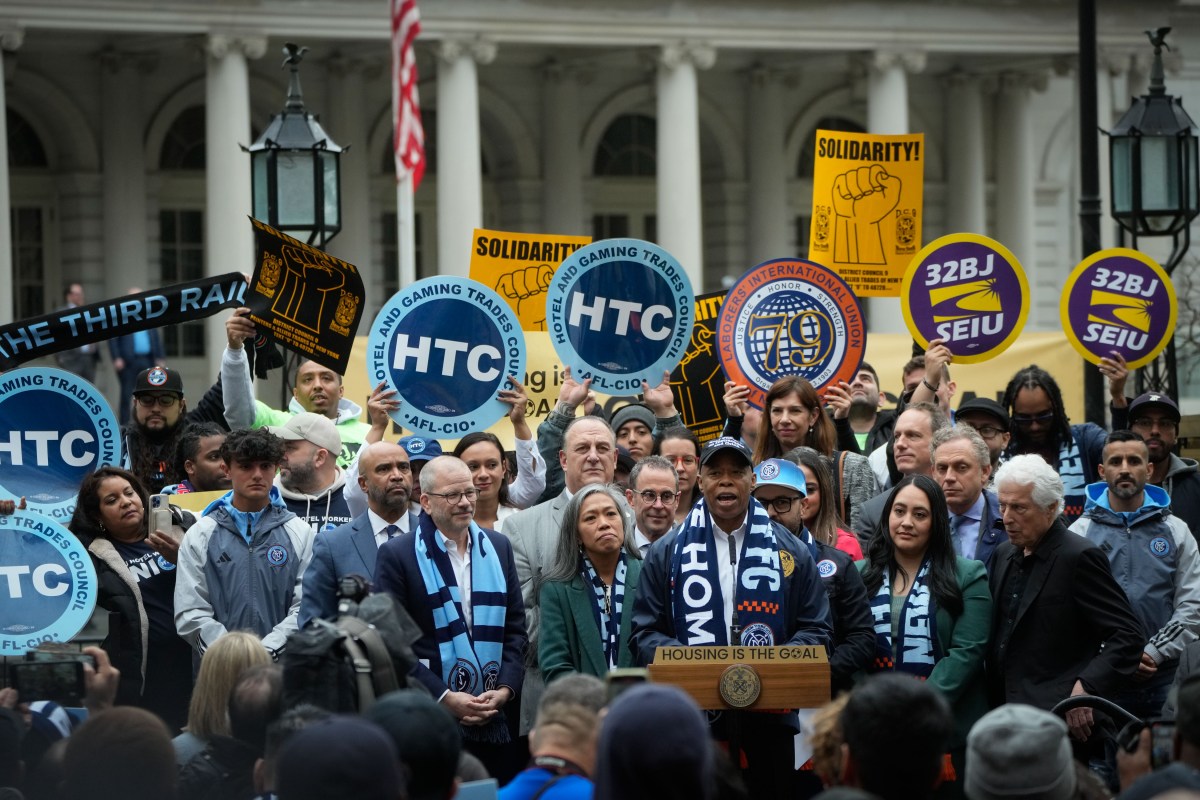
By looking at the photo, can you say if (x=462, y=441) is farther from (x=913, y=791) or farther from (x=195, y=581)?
(x=913, y=791)

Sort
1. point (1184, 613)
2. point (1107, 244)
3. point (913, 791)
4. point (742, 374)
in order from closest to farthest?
1. point (913, 791)
2. point (1184, 613)
3. point (742, 374)
4. point (1107, 244)

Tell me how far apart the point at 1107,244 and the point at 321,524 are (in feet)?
85.6

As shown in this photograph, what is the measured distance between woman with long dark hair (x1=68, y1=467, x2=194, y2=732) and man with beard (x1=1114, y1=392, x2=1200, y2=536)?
485 cm

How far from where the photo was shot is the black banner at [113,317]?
9.00 meters

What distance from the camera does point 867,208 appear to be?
13281 millimetres

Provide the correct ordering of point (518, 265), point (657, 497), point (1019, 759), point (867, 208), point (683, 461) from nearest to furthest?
point (1019, 759)
point (657, 497)
point (683, 461)
point (518, 265)
point (867, 208)

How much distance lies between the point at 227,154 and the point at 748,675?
20.9 meters

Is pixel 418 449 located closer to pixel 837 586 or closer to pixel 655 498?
pixel 655 498

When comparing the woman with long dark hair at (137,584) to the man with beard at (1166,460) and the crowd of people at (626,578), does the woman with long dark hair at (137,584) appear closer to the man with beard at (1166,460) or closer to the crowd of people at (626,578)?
the crowd of people at (626,578)

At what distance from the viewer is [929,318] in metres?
11.4

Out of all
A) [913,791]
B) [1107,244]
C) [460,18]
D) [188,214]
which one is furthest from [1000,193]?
[913,791]

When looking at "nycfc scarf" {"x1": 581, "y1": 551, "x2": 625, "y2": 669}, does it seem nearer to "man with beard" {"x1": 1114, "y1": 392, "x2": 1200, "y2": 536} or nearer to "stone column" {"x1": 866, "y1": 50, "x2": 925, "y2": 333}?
"man with beard" {"x1": 1114, "y1": 392, "x2": 1200, "y2": 536}

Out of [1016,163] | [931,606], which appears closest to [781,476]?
[931,606]

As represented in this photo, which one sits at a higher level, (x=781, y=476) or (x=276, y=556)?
(x=781, y=476)
